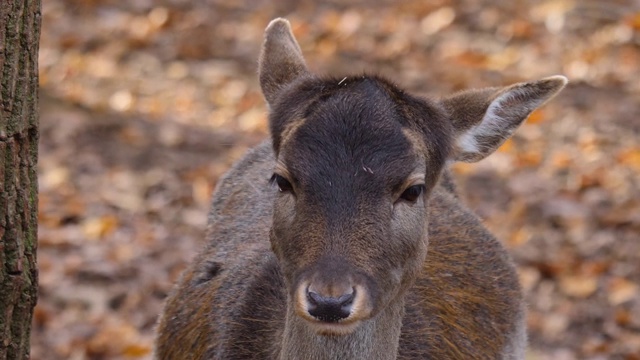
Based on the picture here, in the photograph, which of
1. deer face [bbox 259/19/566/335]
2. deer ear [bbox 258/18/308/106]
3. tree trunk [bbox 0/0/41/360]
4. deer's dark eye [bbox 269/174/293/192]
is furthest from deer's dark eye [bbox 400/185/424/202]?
tree trunk [bbox 0/0/41/360]

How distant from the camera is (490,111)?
489 centimetres

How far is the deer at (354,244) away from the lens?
4.27 meters

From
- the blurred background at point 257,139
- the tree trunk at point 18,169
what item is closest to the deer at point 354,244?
the blurred background at point 257,139

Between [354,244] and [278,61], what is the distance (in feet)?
4.70

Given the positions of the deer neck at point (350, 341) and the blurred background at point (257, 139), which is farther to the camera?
the blurred background at point (257, 139)

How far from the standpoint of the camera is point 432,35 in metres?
13.9

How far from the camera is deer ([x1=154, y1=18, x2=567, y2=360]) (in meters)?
4.27

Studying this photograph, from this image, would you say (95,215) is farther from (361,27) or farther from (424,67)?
(361,27)

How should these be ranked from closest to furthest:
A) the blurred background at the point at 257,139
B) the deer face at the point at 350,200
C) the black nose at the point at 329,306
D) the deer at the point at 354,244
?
the black nose at the point at 329,306 < the deer face at the point at 350,200 < the deer at the point at 354,244 < the blurred background at the point at 257,139

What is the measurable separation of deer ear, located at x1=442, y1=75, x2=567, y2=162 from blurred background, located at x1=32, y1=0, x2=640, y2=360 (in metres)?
0.60

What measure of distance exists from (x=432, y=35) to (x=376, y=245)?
990 centimetres

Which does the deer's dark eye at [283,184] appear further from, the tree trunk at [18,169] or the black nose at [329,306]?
the tree trunk at [18,169]

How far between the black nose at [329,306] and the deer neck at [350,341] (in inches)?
13.2

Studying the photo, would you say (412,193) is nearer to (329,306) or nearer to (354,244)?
(354,244)
